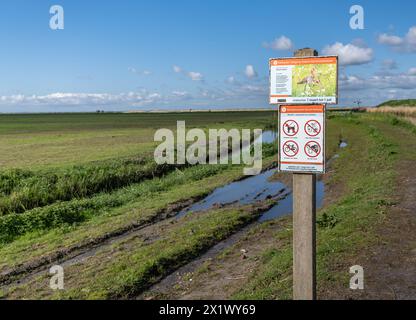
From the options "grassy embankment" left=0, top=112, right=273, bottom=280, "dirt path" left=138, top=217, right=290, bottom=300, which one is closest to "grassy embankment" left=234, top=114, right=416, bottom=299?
"dirt path" left=138, top=217, right=290, bottom=300

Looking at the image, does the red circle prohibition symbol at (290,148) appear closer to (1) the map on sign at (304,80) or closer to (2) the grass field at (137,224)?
(1) the map on sign at (304,80)

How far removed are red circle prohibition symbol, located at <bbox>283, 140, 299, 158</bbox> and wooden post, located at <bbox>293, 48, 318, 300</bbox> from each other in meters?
0.23

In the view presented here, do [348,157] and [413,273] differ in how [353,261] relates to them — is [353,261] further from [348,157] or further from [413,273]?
[348,157]

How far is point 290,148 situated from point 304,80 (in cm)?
75

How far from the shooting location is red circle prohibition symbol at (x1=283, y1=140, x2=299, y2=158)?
479 cm

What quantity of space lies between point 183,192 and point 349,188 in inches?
255

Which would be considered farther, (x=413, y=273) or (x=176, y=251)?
(x=176, y=251)

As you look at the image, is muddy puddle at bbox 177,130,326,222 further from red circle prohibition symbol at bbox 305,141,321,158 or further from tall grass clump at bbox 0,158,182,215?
red circle prohibition symbol at bbox 305,141,321,158

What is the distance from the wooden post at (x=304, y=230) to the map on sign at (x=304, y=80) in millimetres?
154

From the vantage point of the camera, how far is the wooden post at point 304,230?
186 inches

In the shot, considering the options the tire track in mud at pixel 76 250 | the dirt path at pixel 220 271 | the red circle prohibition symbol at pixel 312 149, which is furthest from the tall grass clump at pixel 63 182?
the red circle prohibition symbol at pixel 312 149
